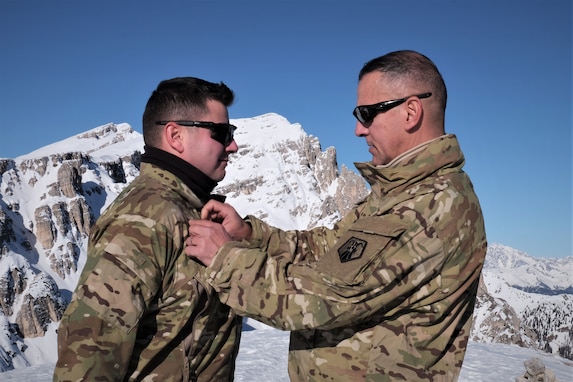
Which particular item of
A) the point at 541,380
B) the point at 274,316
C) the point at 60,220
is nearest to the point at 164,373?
the point at 274,316

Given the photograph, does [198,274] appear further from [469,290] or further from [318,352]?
[469,290]

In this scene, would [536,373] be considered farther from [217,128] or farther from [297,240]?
[217,128]

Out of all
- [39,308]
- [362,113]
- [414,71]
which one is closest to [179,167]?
[362,113]

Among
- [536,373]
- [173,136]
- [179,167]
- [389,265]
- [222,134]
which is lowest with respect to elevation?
[536,373]

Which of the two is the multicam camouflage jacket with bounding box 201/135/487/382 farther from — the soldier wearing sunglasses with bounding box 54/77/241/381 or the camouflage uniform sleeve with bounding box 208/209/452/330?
the soldier wearing sunglasses with bounding box 54/77/241/381

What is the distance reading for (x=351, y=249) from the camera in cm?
308

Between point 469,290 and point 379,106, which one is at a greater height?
point 379,106

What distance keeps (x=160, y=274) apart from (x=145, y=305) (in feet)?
0.75

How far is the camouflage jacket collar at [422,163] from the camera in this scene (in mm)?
3422

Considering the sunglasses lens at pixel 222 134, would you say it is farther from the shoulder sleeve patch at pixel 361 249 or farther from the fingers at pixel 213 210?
the shoulder sleeve patch at pixel 361 249

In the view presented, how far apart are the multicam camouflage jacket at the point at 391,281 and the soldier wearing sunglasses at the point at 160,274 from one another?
40 centimetres

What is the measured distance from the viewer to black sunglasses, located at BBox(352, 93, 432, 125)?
3.58 metres

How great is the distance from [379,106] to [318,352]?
1.98m

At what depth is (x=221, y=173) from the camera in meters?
4.16
